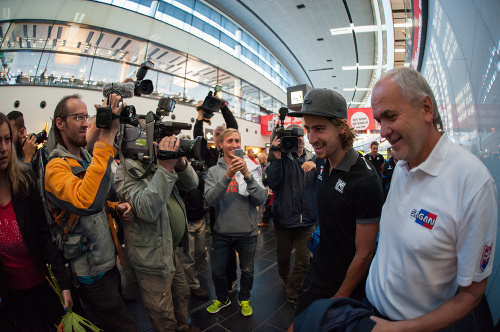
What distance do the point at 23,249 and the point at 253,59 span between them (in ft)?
55.2

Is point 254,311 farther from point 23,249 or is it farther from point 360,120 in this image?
point 360,120

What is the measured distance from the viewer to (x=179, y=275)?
209cm

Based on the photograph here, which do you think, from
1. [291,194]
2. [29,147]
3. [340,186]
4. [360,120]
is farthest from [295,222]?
[360,120]

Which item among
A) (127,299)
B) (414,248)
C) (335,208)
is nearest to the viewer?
(414,248)

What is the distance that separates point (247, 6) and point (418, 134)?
14.2m

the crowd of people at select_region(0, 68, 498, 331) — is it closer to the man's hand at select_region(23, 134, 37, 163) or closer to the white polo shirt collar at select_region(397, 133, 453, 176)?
the white polo shirt collar at select_region(397, 133, 453, 176)

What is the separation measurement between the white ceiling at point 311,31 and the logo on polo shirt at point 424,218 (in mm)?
13435

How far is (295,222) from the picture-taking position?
2.64 m

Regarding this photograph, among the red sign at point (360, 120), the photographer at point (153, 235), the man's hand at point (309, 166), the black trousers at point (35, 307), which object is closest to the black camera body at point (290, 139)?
the man's hand at point (309, 166)

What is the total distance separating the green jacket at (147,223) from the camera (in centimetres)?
166

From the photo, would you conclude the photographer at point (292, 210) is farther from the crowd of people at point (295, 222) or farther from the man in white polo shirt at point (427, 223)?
the man in white polo shirt at point (427, 223)

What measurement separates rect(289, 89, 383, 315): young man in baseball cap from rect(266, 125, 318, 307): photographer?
1132 mm

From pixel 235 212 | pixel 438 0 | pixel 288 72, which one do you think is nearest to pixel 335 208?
pixel 235 212

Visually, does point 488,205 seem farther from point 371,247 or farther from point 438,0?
point 438,0
